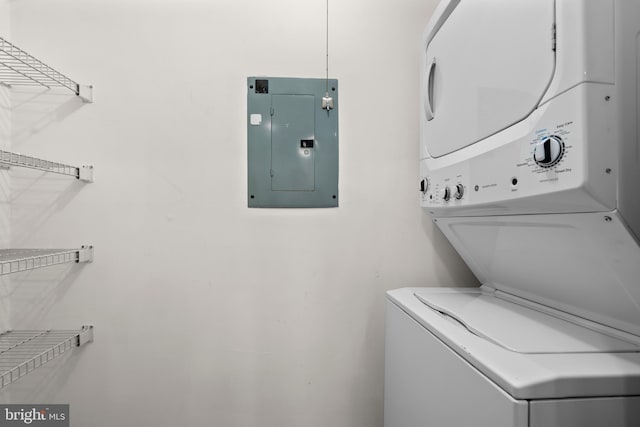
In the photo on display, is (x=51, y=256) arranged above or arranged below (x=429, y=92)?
below

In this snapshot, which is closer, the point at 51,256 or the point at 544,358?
the point at 544,358

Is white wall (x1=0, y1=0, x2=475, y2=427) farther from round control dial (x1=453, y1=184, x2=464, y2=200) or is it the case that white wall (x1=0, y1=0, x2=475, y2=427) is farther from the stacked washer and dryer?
round control dial (x1=453, y1=184, x2=464, y2=200)

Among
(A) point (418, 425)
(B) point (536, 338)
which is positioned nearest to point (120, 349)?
(A) point (418, 425)

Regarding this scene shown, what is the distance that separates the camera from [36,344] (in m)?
1.34

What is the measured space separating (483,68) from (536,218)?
450 mm

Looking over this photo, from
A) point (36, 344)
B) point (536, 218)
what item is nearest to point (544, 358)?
point (536, 218)

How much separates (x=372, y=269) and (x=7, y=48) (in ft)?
6.20

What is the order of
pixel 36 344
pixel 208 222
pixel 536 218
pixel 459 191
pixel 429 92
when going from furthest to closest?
pixel 208 222, pixel 36 344, pixel 429 92, pixel 459 191, pixel 536 218

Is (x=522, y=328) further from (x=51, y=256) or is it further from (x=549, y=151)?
(x=51, y=256)

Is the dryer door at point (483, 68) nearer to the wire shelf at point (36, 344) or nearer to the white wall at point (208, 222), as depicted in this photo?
the white wall at point (208, 222)

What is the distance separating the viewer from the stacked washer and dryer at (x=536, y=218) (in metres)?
0.58

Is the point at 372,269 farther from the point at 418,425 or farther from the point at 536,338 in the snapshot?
the point at 536,338

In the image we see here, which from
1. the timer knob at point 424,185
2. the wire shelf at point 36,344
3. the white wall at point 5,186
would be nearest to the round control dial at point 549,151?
the timer knob at point 424,185

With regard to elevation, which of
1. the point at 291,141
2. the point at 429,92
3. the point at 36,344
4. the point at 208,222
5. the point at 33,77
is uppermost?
the point at 33,77
